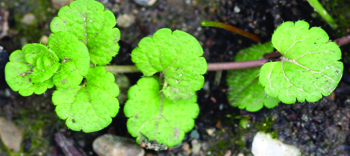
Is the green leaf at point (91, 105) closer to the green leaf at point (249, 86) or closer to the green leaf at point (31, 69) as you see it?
the green leaf at point (31, 69)

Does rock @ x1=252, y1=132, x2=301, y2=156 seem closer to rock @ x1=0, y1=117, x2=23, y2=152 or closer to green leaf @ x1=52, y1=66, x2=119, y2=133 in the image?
green leaf @ x1=52, y1=66, x2=119, y2=133

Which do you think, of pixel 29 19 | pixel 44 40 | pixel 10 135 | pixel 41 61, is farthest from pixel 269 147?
pixel 29 19

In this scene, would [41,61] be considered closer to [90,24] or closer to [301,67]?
[90,24]

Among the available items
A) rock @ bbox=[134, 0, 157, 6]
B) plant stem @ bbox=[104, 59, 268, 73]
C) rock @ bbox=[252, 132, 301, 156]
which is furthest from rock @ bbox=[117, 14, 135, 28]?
rock @ bbox=[252, 132, 301, 156]

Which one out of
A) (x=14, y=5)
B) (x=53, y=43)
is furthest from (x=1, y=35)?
(x=53, y=43)

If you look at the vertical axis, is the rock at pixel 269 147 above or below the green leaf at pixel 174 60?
below

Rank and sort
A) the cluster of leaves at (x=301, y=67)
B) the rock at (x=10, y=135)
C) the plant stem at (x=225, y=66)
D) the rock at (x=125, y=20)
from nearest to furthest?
the cluster of leaves at (x=301, y=67) < the plant stem at (x=225, y=66) < the rock at (x=10, y=135) < the rock at (x=125, y=20)

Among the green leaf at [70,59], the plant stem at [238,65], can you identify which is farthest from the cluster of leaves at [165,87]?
the green leaf at [70,59]
